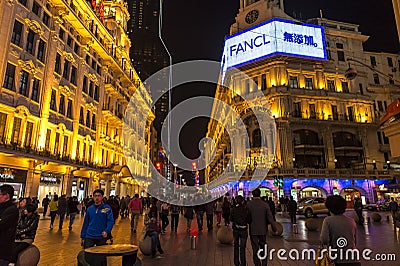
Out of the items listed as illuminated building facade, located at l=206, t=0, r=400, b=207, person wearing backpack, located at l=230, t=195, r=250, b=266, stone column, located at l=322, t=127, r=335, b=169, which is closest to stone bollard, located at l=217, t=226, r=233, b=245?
person wearing backpack, located at l=230, t=195, r=250, b=266

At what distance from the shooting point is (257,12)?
153 feet

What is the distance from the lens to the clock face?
4661 centimetres

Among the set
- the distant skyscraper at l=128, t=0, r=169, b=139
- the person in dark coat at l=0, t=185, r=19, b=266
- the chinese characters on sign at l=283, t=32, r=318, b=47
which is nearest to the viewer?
the person in dark coat at l=0, t=185, r=19, b=266

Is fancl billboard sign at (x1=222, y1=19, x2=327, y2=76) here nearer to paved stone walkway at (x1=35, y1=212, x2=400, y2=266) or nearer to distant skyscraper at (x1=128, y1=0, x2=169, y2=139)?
paved stone walkway at (x1=35, y1=212, x2=400, y2=266)

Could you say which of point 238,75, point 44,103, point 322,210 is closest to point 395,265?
point 322,210

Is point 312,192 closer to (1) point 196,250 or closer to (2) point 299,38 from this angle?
(2) point 299,38

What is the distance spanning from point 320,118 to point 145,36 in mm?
102816

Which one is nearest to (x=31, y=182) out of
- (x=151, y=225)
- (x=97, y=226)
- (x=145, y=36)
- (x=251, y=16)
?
(x=151, y=225)

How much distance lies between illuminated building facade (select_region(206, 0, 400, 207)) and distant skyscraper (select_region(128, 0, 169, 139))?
8069 centimetres

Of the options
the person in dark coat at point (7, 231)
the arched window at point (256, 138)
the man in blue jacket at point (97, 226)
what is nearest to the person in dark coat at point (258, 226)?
the man in blue jacket at point (97, 226)

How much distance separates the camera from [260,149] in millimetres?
39250

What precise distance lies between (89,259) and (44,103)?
944 inches

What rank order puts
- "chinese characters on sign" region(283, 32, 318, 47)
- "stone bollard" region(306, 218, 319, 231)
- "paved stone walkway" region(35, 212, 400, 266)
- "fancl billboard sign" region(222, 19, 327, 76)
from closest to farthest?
1. "paved stone walkway" region(35, 212, 400, 266)
2. "stone bollard" region(306, 218, 319, 231)
3. "fancl billboard sign" region(222, 19, 327, 76)
4. "chinese characters on sign" region(283, 32, 318, 47)

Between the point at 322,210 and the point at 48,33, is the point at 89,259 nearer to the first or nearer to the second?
the point at 322,210
